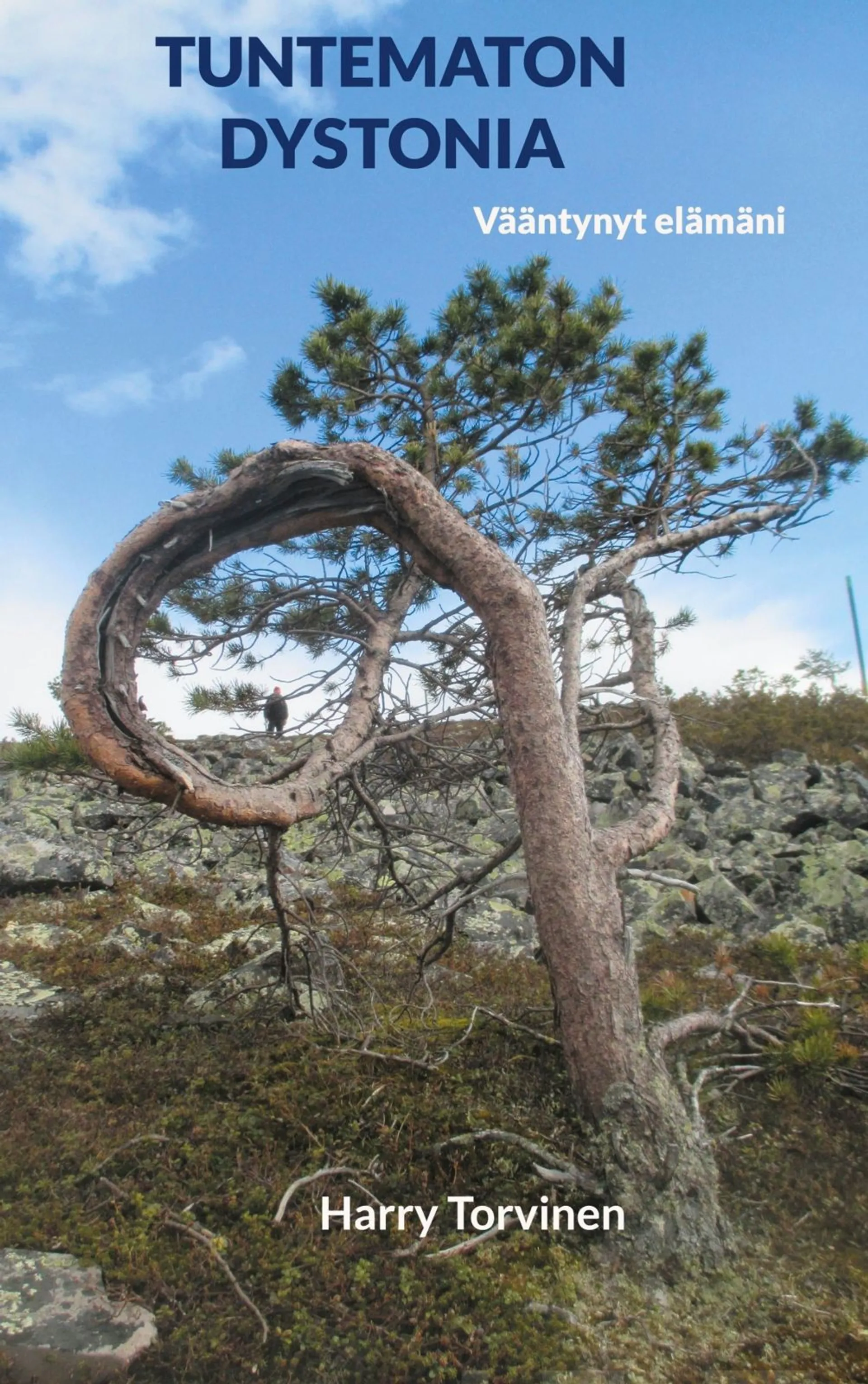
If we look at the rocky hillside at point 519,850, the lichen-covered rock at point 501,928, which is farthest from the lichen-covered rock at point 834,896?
the lichen-covered rock at point 501,928

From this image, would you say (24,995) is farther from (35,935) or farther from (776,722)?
(776,722)

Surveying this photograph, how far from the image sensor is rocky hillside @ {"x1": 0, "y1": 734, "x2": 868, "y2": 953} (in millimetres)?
10219

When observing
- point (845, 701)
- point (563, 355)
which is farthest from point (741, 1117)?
point (845, 701)

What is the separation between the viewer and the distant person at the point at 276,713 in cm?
724

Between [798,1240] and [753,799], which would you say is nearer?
[798,1240]

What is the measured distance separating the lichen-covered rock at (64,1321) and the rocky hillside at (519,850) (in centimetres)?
399

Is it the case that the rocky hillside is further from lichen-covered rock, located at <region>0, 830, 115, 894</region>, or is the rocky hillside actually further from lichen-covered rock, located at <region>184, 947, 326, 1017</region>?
lichen-covered rock, located at <region>184, 947, 326, 1017</region>

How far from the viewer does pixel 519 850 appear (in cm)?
1221

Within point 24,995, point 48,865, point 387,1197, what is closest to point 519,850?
point 48,865

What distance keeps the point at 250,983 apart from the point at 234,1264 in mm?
3475

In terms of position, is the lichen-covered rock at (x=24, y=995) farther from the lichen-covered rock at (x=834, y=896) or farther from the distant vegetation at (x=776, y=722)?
the distant vegetation at (x=776, y=722)

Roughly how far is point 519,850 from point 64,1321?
339 inches

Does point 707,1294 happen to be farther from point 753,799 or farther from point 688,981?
point 753,799

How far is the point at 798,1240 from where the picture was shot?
5098 millimetres
